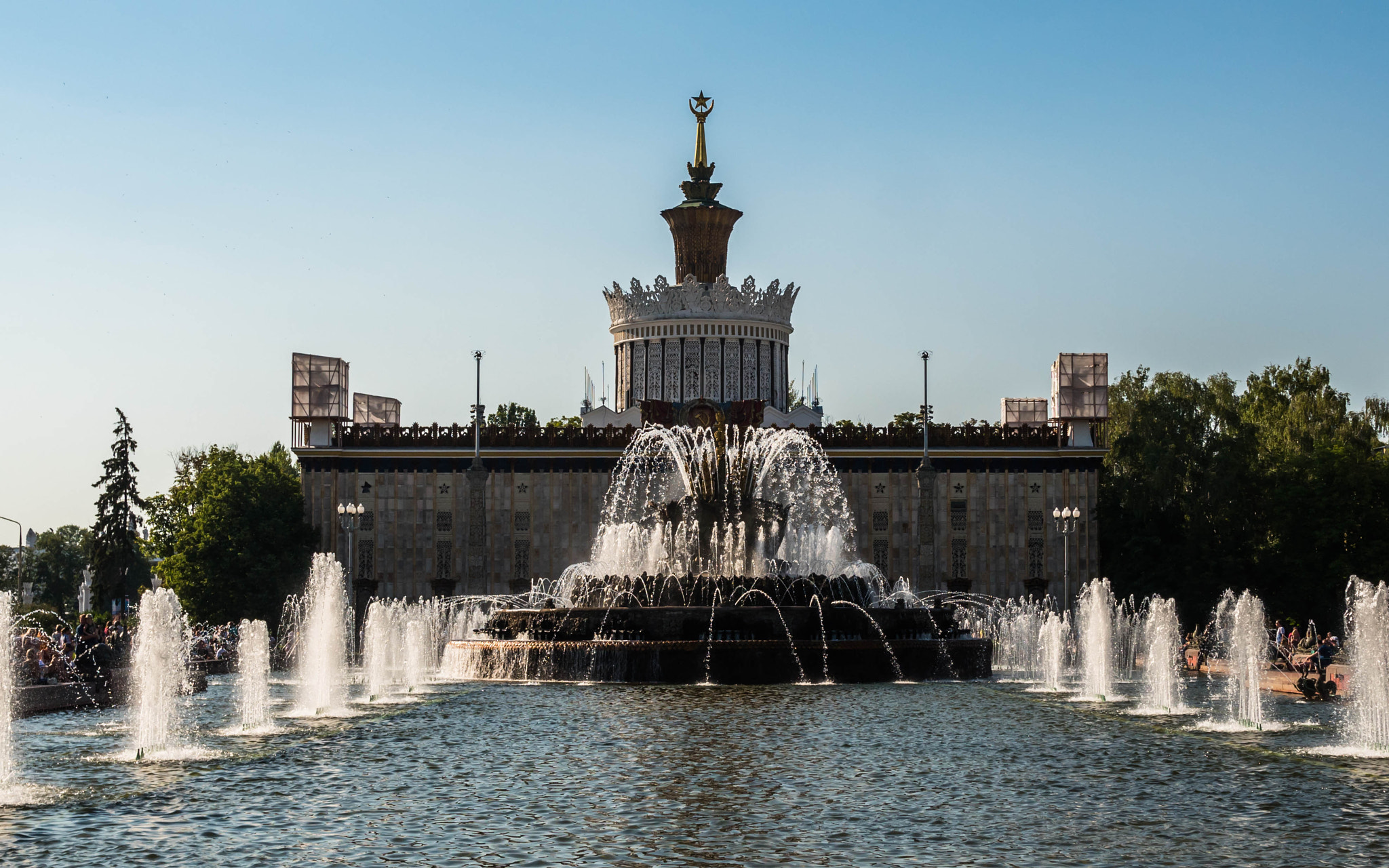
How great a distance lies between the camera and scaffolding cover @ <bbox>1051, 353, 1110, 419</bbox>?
220ft

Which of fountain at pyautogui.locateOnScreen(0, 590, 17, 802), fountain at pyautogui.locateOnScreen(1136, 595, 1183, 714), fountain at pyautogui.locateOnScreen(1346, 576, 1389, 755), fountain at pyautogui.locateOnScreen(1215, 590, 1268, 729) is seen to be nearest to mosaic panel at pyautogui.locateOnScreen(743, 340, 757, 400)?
fountain at pyautogui.locateOnScreen(1215, 590, 1268, 729)

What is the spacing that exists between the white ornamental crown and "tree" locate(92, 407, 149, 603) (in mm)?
23247

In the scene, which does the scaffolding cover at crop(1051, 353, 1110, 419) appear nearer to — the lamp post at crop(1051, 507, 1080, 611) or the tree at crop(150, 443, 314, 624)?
the lamp post at crop(1051, 507, 1080, 611)

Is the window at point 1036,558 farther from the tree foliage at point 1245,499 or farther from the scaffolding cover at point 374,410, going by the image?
the scaffolding cover at point 374,410

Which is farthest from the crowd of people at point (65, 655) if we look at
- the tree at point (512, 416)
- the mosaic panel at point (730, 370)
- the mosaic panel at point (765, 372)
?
the tree at point (512, 416)

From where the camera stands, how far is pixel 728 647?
29.4m

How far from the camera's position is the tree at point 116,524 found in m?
69.9

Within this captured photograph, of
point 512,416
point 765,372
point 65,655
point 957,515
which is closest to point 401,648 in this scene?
point 65,655

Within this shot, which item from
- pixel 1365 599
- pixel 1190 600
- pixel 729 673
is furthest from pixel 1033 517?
pixel 1365 599

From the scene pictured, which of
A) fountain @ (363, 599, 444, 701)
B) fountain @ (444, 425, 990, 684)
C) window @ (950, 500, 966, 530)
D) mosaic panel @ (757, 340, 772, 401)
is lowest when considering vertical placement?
fountain @ (363, 599, 444, 701)

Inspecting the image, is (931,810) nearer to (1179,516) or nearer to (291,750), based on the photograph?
(291,750)

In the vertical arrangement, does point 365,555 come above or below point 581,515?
below

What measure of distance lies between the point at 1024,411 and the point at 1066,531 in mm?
31038

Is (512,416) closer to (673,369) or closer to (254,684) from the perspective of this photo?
(673,369)
